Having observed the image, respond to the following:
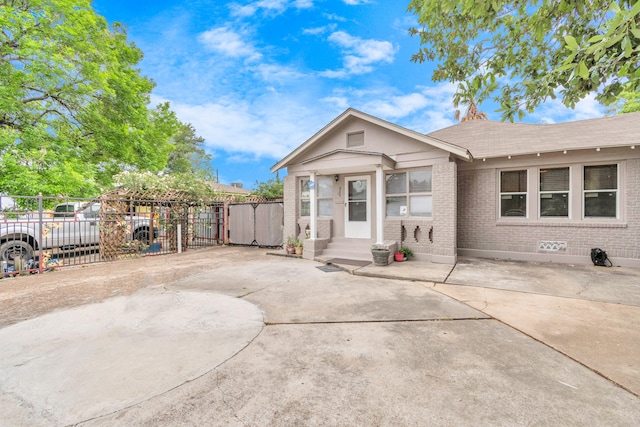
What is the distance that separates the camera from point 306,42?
14.9 metres

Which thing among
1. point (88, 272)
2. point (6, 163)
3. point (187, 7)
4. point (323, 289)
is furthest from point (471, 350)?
point (187, 7)

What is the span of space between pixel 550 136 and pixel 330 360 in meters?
10.2

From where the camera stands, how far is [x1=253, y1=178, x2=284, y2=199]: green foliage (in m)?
13.6

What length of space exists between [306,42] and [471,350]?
16211 millimetres

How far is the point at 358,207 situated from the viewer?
Result: 30.7ft

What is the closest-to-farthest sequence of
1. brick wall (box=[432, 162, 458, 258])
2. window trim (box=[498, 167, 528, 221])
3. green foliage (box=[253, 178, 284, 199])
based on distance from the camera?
brick wall (box=[432, 162, 458, 258]) < window trim (box=[498, 167, 528, 221]) < green foliage (box=[253, 178, 284, 199])

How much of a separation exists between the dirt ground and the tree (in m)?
21.3

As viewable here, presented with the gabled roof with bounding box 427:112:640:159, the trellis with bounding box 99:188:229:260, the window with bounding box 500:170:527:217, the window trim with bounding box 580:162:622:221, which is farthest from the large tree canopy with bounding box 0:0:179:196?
the window trim with bounding box 580:162:622:221

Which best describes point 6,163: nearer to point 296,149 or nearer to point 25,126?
point 25,126

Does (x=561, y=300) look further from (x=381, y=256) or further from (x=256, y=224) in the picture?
(x=256, y=224)

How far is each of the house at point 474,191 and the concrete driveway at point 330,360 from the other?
3.36m

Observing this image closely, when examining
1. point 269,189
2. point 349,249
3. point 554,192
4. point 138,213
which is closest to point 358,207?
point 349,249

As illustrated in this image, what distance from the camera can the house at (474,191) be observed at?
7.60m

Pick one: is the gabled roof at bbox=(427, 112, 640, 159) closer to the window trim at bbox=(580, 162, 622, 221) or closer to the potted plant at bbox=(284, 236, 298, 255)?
the window trim at bbox=(580, 162, 622, 221)
